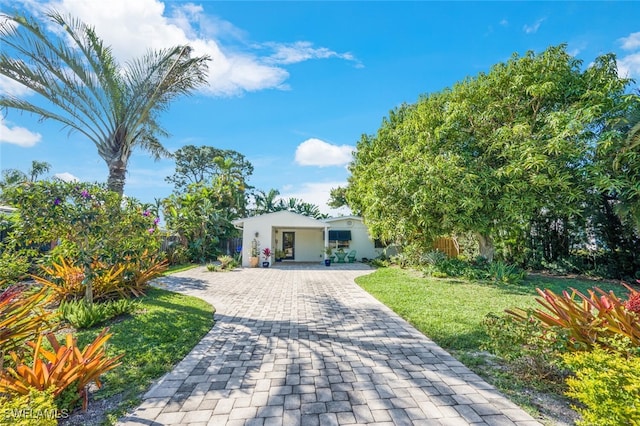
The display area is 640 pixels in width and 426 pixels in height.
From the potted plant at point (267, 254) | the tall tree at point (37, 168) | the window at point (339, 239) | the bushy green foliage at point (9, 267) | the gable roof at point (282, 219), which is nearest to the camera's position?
the bushy green foliage at point (9, 267)

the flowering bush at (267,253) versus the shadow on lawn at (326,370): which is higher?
the flowering bush at (267,253)

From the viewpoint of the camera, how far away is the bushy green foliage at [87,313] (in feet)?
18.8

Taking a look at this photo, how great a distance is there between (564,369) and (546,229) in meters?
13.8

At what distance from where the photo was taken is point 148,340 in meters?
5.16

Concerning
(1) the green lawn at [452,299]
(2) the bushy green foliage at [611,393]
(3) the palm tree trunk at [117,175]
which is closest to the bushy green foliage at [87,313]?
(3) the palm tree trunk at [117,175]

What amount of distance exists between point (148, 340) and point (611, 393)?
6.43m

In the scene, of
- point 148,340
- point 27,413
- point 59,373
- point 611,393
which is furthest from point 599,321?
point 148,340

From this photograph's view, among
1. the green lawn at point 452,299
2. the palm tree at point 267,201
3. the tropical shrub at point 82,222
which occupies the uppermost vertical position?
the palm tree at point 267,201

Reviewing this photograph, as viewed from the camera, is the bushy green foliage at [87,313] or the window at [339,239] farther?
the window at [339,239]

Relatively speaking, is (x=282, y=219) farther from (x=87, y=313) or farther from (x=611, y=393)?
(x=611, y=393)

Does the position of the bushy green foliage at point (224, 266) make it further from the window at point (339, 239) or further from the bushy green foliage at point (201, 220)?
the window at point (339, 239)

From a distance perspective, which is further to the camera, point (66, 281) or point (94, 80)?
point (94, 80)

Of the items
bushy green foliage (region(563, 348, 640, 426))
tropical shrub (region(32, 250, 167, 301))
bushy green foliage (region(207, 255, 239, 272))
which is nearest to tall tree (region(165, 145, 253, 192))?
bushy green foliage (region(207, 255, 239, 272))

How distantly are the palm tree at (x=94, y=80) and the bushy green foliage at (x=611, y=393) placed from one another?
1150 cm
